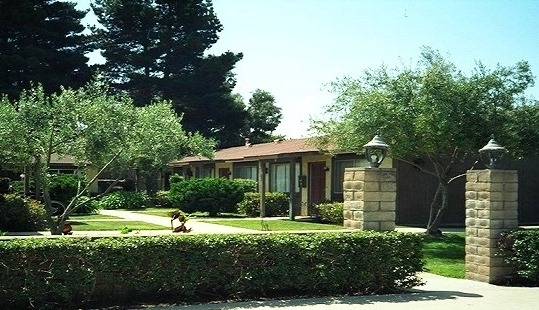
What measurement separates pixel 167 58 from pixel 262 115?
45.5 ft

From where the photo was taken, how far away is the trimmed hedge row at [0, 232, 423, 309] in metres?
8.27

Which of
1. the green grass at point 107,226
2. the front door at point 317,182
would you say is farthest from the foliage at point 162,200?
the green grass at point 107,226

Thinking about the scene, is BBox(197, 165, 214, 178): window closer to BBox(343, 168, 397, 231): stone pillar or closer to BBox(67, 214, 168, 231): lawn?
BBox(67, 214, 168, 231): lawn

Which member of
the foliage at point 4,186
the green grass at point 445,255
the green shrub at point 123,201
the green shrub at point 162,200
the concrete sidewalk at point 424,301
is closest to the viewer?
the concrete sidewalk at point 424,301

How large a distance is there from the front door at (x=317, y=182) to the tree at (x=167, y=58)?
23.3 m

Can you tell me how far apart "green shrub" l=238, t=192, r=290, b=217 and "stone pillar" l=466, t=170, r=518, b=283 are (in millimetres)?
15857

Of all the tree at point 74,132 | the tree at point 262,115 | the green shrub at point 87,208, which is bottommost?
the green shrub at point 87,208

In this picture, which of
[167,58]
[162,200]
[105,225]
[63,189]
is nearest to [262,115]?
[167,58]

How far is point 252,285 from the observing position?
9281 mm

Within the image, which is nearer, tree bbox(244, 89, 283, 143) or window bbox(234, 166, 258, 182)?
A: window bbox(234, 166, 258, 182)

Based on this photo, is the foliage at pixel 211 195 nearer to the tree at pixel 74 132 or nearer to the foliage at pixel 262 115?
the tree at pixel 74 132

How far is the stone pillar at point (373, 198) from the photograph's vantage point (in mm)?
10352

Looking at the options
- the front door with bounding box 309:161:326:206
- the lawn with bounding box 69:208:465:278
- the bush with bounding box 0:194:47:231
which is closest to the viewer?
the lawn with bounding box 69:208:465:278

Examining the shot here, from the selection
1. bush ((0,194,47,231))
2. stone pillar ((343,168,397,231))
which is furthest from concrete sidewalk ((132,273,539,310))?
bush ((0,194,47,231))
